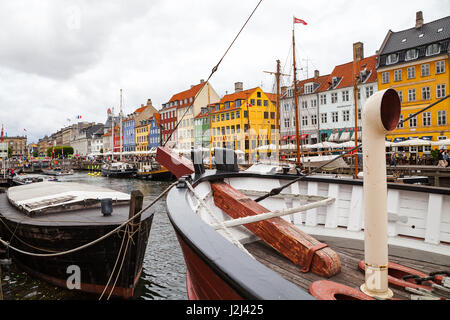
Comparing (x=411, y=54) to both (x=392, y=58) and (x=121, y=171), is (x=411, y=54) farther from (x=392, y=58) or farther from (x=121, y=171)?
(x=121, y=171)

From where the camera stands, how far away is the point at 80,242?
19.3 feet

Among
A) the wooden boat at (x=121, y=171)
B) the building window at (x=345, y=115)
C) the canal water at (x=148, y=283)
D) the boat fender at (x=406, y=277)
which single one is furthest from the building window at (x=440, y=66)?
the wooden boat at (x=121, y=171)

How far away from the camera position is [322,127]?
40.0m

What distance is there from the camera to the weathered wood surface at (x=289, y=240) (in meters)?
2.68

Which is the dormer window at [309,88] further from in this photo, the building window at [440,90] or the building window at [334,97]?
the building window at [440,90]

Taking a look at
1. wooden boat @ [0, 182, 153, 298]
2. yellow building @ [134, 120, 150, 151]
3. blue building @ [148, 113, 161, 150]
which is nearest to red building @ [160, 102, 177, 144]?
blue building @ [148, 113, 161, 150]

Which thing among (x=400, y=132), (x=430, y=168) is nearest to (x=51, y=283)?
(x=430, y=168)

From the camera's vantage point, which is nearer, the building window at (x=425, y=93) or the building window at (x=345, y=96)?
the building window at (x=425, y=93)

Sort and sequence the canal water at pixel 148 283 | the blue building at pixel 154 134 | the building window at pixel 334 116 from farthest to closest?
the blue building at pixel 154 134 < the building window at pixel 334 116 < the canal water at pixel 148 283

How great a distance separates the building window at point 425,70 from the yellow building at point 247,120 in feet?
70.1

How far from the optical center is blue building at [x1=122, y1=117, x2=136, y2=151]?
8306 cm
